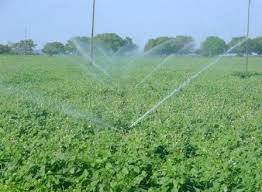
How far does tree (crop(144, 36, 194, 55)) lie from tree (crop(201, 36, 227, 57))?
41 centimetres

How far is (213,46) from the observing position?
1894cm

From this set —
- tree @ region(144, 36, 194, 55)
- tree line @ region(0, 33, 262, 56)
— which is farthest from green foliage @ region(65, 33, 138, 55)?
tree @ region(144, 36, 194, 55)

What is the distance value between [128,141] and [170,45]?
13.4 metres

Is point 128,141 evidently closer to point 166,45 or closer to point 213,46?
point 213,46

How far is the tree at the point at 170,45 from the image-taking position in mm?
18808

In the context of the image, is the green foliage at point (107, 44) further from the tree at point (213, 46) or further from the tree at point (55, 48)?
the tree at point (213, 46)

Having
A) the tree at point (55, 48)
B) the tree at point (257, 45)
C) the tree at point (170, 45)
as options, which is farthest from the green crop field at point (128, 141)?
the tree at point (55, 48)

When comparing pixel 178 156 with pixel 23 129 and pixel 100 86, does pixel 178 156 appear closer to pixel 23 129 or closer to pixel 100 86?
pixel 23 129

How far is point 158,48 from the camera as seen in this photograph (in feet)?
71.5

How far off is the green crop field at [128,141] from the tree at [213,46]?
2392 mm

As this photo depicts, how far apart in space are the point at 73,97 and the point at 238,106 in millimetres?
3797

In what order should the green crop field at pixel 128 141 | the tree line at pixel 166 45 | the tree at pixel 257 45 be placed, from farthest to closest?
1. the tree at pixel 257 45
2. the tree line at pixel 166 45
3. the green crop field at pixel 128 141

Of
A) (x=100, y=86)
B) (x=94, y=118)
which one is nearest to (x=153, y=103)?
(x=94, y=118)

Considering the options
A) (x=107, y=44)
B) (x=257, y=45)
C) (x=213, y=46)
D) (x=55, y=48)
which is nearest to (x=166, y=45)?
(x=213, y=46)
